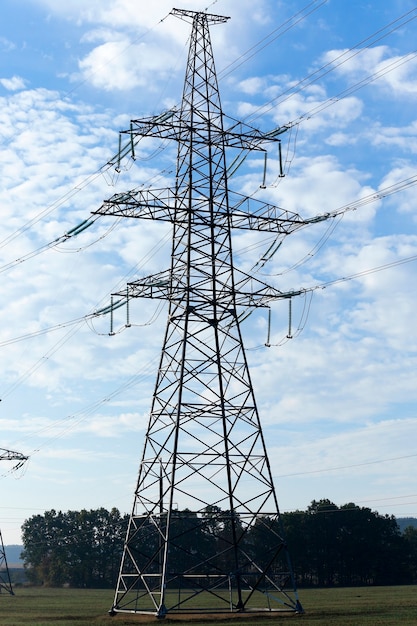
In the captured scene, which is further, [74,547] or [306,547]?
[74,547]

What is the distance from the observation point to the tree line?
423ft

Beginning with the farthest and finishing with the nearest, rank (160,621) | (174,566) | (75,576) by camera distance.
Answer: (75,576) → (174,566) → (160,621)

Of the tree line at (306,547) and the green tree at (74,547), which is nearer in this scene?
the tree line at (306,547)

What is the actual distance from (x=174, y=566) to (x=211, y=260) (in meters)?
92.3

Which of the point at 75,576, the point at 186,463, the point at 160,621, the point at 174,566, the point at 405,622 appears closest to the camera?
the point at 405,622

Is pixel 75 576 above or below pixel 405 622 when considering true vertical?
above

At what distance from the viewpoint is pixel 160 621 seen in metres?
38.3

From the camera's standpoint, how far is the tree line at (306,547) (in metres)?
129

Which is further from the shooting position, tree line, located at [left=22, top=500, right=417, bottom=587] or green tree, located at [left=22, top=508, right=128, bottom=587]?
green tree, located at [left=22, top=508, right=128, bottom=587]

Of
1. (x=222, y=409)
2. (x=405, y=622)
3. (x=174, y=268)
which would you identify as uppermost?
(x=174, y=268)

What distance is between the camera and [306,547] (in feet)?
435

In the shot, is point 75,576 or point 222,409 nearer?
point 222,409

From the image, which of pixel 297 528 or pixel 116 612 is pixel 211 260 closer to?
pixel 116 612

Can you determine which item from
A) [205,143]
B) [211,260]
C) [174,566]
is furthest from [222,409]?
[174,566]
